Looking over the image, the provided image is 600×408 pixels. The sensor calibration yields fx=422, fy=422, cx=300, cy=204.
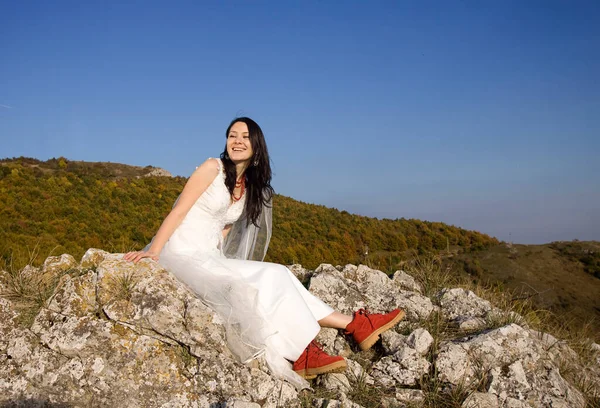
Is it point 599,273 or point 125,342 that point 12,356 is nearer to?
point 125,342

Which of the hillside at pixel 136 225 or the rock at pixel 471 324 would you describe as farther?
the hillside at pixel 136 225

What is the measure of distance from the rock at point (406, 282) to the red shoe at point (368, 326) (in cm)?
154

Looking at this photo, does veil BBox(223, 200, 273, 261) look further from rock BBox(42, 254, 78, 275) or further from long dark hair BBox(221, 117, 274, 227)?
rock BBox(42, 254, 78, 275)

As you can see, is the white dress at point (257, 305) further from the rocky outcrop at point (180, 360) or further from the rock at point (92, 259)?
the rock at point (92, 259)

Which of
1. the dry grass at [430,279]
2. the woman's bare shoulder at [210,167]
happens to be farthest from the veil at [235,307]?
the dry grass at [430,279]

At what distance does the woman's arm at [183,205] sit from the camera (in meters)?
4.20

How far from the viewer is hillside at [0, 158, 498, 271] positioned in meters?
13.5

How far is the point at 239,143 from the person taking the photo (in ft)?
16.1

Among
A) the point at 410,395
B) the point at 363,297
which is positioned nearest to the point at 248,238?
the point at 363,297

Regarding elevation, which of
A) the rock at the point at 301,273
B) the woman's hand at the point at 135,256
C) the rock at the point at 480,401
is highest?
the woman's hand at the point at 135,256

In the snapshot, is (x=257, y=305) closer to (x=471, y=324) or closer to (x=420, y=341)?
(x=420, y=341)

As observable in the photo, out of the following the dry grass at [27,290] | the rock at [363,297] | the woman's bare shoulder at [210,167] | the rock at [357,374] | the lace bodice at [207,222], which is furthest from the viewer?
the rock at [363,297]

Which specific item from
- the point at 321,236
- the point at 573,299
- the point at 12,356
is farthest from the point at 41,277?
the point at 321,236

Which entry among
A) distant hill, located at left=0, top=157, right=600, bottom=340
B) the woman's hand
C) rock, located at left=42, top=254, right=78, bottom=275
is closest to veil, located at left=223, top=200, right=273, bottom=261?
the woman's hand
